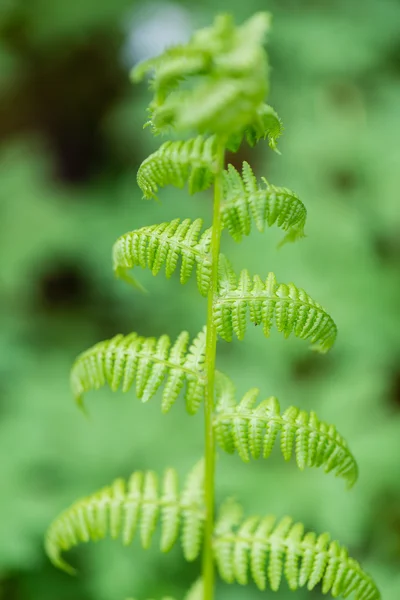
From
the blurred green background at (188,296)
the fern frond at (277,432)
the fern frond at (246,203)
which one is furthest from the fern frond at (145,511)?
the blurred green background at (188,296)

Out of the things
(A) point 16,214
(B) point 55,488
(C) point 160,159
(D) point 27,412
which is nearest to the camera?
(C) point 160,159

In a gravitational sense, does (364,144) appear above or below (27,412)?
above

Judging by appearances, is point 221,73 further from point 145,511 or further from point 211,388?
point 145,511

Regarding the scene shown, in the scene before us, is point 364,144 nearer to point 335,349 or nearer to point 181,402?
point 335,349

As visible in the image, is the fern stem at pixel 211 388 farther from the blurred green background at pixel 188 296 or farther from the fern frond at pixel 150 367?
the blurred green background at pixel 188 296

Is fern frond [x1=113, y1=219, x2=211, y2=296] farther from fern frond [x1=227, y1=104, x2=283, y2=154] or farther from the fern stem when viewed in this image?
fern frond [x1=227, y1=104, x2=283, y2=154]

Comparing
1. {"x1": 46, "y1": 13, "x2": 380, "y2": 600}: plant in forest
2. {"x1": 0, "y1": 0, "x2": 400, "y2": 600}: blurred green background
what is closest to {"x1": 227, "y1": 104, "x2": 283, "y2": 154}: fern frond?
{"x1": 46, "y1": 13, "x2": 380, "y2": 600}: plant in forest

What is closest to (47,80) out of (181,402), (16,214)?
(16,214)
